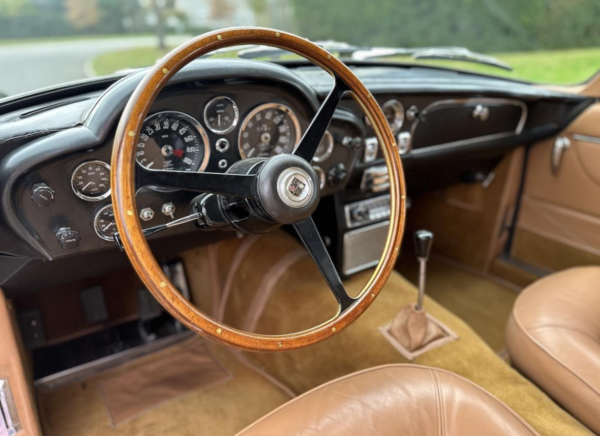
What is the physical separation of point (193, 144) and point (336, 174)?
1.68ft

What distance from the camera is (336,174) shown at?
5.16 ft

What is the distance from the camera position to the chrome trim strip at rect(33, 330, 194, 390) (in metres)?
1.76

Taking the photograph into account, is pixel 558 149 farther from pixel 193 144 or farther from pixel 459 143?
pixel 193 144

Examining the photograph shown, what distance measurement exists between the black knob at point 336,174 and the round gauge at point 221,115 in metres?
0.40

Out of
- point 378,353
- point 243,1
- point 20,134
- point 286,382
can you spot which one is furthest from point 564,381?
point 243,1

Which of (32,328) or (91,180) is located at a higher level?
(91,180)

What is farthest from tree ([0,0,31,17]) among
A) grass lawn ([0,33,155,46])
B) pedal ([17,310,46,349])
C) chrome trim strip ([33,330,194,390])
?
chrome trim strip ([33,330,194,390])

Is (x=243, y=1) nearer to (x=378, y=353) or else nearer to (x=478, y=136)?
(x=478, y=136)

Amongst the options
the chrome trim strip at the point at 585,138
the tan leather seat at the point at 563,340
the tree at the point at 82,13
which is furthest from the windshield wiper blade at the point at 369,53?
the tree at the point at 82,13

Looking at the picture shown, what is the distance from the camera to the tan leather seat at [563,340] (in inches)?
47.9

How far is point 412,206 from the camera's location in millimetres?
2826

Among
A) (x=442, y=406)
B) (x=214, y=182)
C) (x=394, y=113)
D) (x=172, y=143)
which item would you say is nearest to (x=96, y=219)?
(x=172, y=143)

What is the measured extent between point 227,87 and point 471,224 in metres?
1.81

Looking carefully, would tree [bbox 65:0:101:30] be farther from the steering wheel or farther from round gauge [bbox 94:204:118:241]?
the steering wheel
